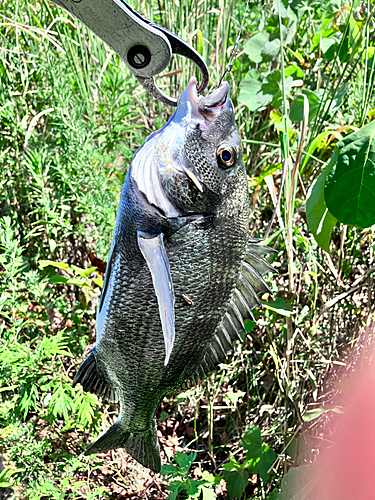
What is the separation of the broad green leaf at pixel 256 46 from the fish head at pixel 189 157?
1.66 metres

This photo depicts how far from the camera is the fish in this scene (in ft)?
4.23

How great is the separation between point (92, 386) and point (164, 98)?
2.93ft

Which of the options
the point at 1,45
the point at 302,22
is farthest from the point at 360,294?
the point at 1,45

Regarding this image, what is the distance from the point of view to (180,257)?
1337 millimetres

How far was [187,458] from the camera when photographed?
2.17m

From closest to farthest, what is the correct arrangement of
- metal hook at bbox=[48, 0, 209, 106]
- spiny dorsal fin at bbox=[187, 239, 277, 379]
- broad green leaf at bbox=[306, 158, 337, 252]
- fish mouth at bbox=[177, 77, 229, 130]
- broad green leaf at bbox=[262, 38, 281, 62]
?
1. metal hook at bbox=[48, 0, 209, 106]
2. fish mouth at bbox=[177, 77, 229, 130]
3. spiny dorsal fin at bbox=[187, 239, 277, 379]
4. broad green leaf at bbox=[306, 158, 337, 252]
5. broad green leaf at bbox=[262, 38, 281, 62]

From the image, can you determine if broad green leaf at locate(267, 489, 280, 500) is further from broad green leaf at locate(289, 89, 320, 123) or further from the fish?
broad green leaf at locate(289, 89, 320, 123)

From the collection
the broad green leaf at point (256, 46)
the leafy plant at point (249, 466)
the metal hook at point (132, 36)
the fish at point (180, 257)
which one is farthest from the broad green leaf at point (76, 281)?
the broad green leaf at point (256, 46)

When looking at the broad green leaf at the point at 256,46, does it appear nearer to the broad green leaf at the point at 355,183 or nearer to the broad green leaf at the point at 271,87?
the broad green leaf at the point at 271,87

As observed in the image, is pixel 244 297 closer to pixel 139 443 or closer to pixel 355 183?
pixel 139 443

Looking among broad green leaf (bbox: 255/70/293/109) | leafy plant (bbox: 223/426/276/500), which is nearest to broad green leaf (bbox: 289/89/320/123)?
broad green leaf (bbox: 255/70/293/109)

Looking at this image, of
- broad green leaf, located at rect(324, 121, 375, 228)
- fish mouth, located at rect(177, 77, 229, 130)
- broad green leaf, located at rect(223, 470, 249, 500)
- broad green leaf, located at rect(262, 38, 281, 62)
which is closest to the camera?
fish mouth, located at rect(177, 77, 229, 130)

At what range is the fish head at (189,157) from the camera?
1286 millimetres

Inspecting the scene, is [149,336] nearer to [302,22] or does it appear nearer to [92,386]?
[92,386]
